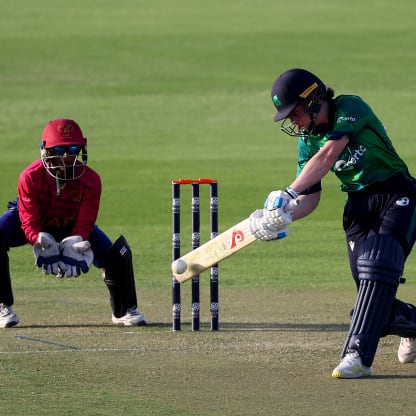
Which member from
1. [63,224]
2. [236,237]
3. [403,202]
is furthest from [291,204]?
[63,224]

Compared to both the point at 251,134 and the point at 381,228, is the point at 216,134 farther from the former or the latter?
the point at 381,228

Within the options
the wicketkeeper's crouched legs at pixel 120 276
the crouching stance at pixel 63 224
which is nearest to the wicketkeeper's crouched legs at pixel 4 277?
the crouching stance at pixel 63 224

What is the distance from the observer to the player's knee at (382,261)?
7.06 metres

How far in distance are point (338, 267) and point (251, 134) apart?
896cm

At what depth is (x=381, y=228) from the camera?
724cm

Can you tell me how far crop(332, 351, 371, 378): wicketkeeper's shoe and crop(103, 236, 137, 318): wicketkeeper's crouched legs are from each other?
89.1 inches

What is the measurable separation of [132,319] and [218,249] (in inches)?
65.3

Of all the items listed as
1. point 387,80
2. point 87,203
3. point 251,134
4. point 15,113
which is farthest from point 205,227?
point 387,80

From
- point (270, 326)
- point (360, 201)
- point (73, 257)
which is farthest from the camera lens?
point (270, 326)

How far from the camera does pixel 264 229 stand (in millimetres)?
7102

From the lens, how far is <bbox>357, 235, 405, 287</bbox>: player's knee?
23.2 feet

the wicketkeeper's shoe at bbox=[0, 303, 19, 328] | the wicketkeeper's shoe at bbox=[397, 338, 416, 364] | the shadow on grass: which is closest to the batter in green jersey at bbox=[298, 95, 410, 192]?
the wicketkeeper's shoe at bbox=[397, 338, 416, 364]

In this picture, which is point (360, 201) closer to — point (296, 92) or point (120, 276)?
point (296, 92)

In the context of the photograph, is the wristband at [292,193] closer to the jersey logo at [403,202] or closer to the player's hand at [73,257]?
the jersey logo at [403,202]
